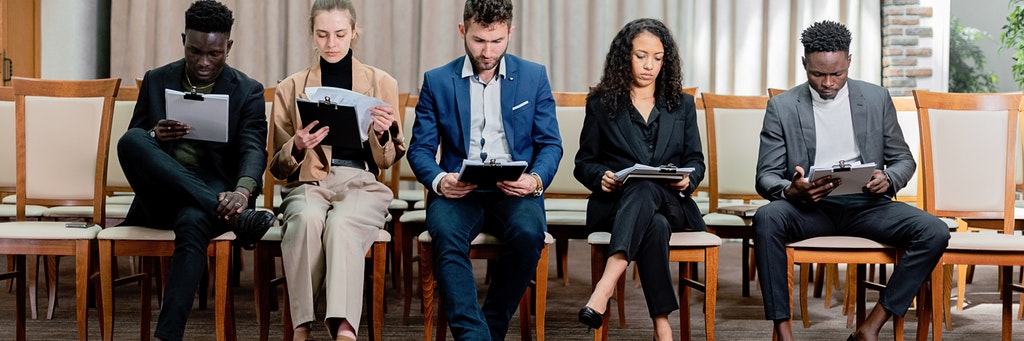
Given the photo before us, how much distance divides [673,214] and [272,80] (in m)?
4.16

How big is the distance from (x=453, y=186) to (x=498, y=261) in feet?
0.88

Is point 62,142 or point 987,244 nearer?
point 987,244

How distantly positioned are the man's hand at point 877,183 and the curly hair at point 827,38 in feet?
1.46

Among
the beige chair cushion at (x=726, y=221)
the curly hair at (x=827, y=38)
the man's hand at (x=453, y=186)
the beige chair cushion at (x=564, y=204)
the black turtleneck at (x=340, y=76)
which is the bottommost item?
the beige chair cushion at (x=726, y=221)

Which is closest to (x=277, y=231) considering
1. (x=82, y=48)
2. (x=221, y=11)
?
(x=221, y=11)

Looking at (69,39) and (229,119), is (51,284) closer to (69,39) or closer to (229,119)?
(229,119)

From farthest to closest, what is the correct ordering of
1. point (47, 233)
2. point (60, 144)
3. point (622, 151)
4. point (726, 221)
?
point (726, 221) → point (60, 144) → point (622, 151) → point (47, 233)

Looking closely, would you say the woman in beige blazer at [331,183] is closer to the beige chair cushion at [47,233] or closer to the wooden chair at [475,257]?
the wooden chair at [475,257]

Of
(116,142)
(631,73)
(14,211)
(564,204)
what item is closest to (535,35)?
(564,204)

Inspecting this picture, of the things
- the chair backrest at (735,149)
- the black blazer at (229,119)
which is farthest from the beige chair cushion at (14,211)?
the chair backrest at (735,149)

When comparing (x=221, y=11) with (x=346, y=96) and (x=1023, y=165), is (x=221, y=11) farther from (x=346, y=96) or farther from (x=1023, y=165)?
(x=1023, y=165)

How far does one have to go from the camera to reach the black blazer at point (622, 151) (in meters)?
3.00

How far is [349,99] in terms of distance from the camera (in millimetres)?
2686

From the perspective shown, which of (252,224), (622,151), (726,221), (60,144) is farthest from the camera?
(726,221)
